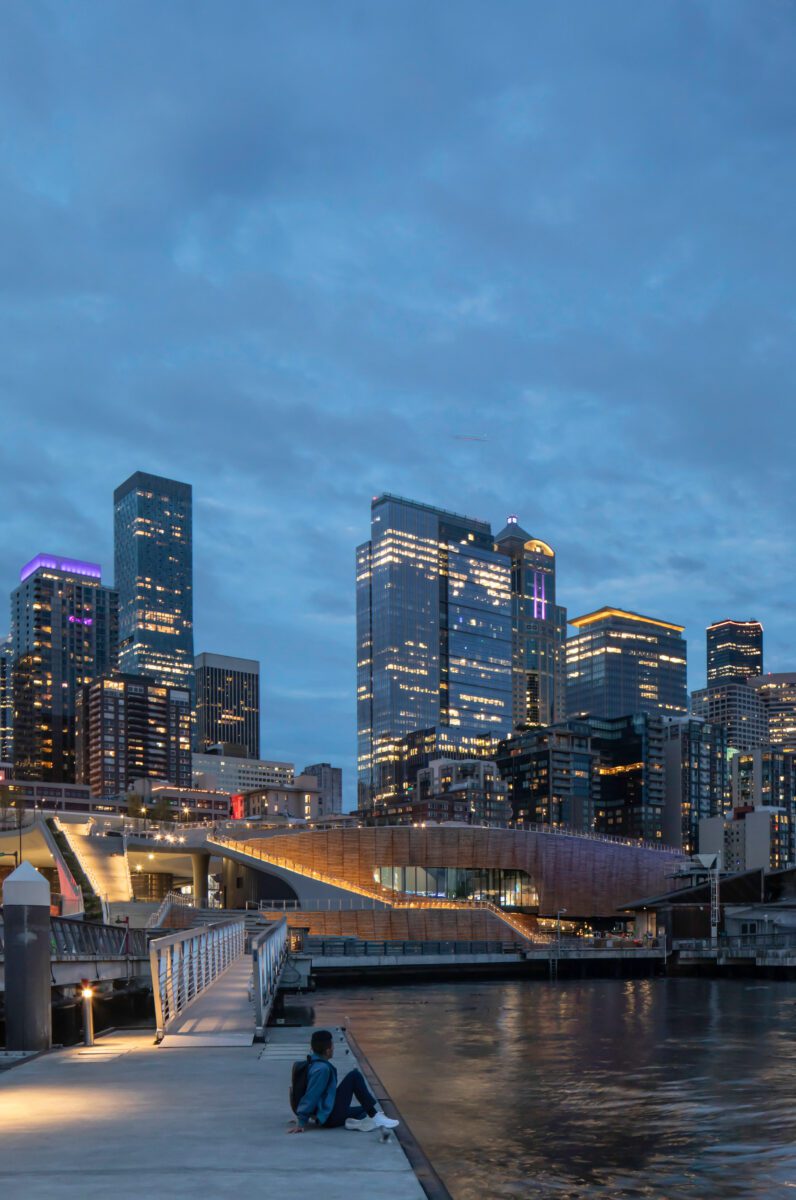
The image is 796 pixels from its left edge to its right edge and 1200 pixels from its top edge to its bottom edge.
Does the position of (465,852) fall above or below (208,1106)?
below

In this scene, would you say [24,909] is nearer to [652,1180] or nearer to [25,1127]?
[25,1127]

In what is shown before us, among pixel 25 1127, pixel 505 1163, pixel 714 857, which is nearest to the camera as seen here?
pixel 25 1127

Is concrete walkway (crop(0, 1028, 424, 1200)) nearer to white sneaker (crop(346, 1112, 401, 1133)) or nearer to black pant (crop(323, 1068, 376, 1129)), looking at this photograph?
white sneaker (crop(346, 1112, 401, 1133))

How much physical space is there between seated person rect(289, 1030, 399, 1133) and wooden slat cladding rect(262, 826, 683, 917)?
10419 centimetres

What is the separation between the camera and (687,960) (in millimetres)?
100375

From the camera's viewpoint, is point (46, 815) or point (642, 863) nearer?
point (46, 815)

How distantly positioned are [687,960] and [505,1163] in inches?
3301

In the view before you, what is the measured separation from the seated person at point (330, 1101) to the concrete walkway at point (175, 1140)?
21 centimetres

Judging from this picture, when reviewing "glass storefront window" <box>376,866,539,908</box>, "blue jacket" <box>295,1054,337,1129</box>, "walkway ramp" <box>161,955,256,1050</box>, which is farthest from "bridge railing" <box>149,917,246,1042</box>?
"glass storefront window" <box>376,866,539,908</box>

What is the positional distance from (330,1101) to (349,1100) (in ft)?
1.26

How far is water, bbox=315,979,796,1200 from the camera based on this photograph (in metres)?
20.0

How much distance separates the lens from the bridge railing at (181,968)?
25.6m

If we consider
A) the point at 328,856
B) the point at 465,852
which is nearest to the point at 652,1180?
the point at 328,856

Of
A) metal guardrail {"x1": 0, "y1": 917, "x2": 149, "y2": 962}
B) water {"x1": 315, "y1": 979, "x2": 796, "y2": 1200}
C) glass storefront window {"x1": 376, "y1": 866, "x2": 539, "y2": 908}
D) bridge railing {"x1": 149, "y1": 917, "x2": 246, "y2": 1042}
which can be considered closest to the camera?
water {"x1": 315, "y1": 979, "x2": 796, "y2": 1200}
